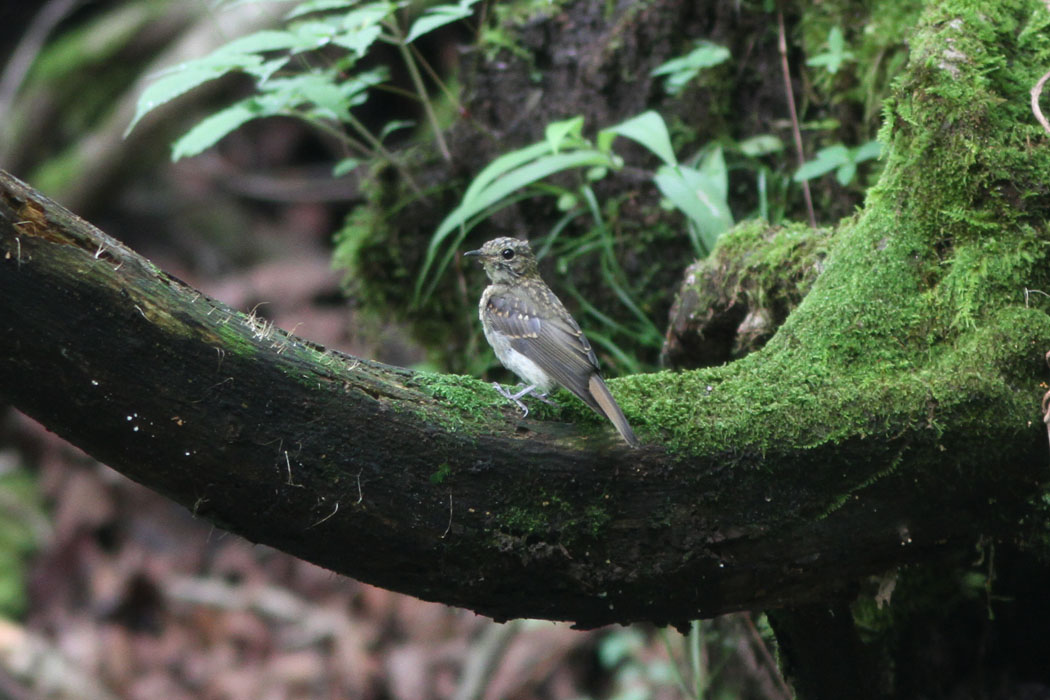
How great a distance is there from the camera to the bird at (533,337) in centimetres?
251

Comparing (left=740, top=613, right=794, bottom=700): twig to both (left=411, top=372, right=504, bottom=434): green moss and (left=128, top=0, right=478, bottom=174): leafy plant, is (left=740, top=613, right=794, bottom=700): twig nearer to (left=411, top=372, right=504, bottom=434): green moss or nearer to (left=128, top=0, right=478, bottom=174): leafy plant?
(left=411, top=372, right=504, bottom=434): green moss

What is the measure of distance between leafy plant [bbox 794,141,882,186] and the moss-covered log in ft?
2.75

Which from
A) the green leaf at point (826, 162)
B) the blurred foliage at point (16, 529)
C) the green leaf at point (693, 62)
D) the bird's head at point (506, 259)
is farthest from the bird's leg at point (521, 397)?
the blurred foliage at point (16, 529)

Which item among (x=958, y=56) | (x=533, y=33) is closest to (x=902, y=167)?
(x=958, y=56)

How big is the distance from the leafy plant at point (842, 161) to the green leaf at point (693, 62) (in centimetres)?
66

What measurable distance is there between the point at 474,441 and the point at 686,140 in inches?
106

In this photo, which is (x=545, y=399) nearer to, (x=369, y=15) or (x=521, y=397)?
→ (x=521, y=397)

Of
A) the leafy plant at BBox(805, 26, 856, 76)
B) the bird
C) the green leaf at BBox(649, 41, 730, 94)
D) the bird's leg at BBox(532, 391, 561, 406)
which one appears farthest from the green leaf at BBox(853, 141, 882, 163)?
the bird's leg at BBox(532, 391, 561, 406)

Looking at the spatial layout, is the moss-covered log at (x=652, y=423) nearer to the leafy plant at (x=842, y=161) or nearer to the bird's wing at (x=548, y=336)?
the bird's wing at (x=548, y=336)

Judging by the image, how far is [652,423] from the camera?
248 centimetres

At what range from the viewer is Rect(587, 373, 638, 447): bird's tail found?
2.36m

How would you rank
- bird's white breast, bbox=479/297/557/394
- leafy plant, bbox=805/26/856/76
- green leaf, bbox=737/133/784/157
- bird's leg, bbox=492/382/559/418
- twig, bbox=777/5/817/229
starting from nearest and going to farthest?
bird's leg, bbox=492/382/559/418, bird's white breast, bbox=479/297/557/394, leafy plant, bbox=805/26/856/76, twig, bbox=777/5/817/229, green leaf, bbox=737/133/784/157

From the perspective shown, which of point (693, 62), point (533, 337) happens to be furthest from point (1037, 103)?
point (693, 62)

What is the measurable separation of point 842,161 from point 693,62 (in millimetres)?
809
